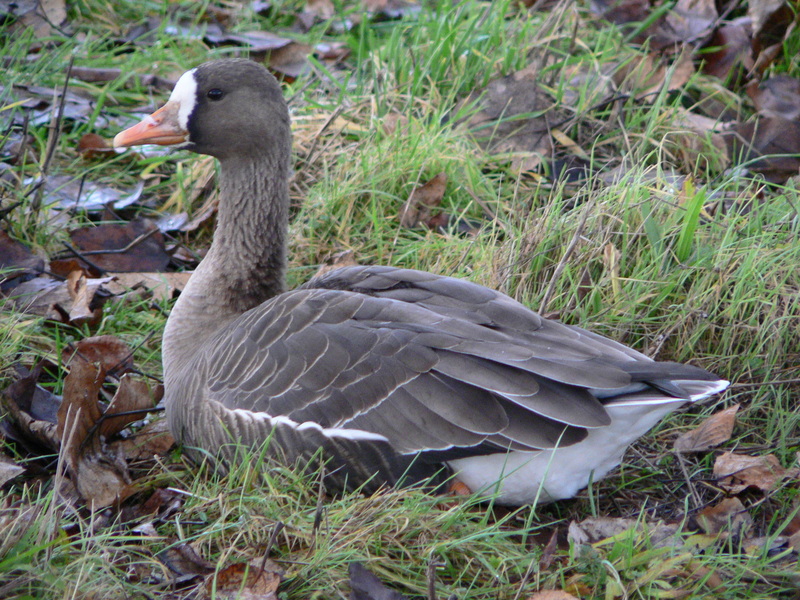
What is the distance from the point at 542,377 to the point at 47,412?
1.82 metres

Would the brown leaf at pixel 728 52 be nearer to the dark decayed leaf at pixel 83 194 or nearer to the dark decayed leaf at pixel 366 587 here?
the dark decayed leaf at pixel 83 194

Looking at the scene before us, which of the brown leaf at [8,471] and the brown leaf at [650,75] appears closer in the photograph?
the brown leaf at [8,471]

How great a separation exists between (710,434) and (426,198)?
71.7 inches

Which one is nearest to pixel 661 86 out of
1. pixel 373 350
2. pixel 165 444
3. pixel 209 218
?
pixel 209 218

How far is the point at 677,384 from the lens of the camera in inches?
104

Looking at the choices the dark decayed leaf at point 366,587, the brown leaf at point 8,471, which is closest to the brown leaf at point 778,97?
the dark decayed leaf at point 366,587

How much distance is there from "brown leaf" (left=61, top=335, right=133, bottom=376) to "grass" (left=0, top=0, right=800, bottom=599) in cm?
15

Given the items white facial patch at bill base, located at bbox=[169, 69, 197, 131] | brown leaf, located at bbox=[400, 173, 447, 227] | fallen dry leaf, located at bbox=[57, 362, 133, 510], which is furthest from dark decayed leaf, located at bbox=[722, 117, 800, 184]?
fallen dry leaf, located at bbox=[57, 362, 133, 510]

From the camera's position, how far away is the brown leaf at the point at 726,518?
2835mm

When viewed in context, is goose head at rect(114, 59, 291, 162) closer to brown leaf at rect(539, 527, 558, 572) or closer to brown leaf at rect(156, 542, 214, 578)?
brown leaf at rect(156, 542, 214, 578)

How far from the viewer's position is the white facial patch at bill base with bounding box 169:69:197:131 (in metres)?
3.50

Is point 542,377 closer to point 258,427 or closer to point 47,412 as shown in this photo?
point 258,427

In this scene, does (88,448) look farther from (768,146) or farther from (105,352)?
(768,146)

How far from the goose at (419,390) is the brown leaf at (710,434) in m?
0.43
